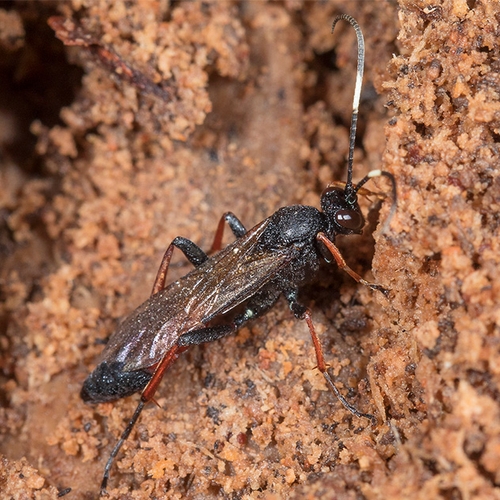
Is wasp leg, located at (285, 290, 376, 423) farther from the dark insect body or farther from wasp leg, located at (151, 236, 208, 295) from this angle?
wasp leg, located at (151, 236, 208, 295)

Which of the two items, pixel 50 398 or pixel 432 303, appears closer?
pixel 432 303

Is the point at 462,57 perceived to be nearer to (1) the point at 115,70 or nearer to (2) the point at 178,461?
(1) the point at 115,70

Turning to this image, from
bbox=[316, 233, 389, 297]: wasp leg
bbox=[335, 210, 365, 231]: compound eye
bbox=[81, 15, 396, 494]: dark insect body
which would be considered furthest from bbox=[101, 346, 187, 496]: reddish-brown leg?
bbox=[335, 210, 365, 231]: compound eye

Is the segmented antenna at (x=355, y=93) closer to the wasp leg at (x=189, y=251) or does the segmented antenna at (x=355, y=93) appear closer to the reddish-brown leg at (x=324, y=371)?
the reddish-brown leg at (x=324, y=371)

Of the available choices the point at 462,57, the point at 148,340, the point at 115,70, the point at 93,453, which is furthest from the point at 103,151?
the point at 462,57

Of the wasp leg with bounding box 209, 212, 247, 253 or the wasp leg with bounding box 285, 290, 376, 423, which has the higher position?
the wasp leg with bounding box 209, 212, 247, 253
